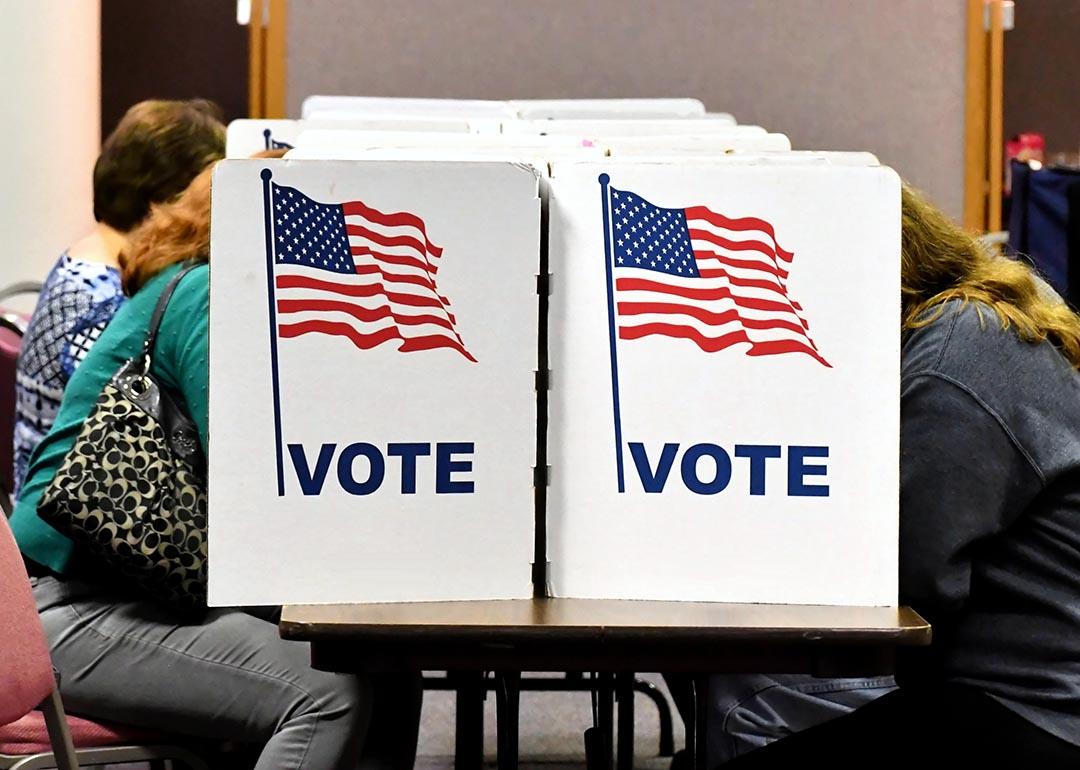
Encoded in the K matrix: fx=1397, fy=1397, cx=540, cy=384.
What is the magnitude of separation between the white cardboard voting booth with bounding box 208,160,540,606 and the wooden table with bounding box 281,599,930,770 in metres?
0.07

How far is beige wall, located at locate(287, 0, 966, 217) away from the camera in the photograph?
4152 mm

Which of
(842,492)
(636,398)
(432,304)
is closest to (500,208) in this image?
(432,304)

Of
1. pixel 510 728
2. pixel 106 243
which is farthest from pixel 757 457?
pixel 106 243

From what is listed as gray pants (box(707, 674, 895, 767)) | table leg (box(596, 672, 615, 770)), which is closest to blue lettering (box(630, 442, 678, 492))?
gray pants (box(707, 674, 895, 767))

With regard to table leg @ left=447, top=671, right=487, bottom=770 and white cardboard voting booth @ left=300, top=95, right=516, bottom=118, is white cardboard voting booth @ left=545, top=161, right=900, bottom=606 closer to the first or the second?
table leg @ left=447, top=671, right=487, bottom=770

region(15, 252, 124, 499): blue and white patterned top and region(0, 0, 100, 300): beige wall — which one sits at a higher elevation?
region(0, 0, 100, 300): beige wall

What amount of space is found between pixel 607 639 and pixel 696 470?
8.2 inches

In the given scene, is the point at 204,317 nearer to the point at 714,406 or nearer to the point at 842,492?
the point at 714,406

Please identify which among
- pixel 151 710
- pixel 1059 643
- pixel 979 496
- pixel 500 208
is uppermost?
pixel 500 208

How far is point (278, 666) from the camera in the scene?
1.86 meters

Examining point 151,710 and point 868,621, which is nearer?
point 868,621

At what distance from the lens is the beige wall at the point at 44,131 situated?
4.16 m

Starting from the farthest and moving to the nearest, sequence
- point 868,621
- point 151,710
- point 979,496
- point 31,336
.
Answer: point 31,336 → point 151,710 → point 979,496 → point 868,621

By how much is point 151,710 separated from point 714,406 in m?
0.93
